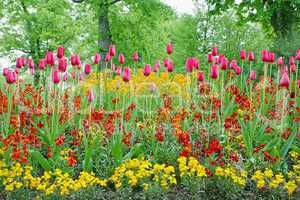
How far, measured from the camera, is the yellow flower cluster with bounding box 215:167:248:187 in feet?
16.9

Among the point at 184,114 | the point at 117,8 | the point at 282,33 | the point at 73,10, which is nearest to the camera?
the point at 184,114

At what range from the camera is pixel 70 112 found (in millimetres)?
6930

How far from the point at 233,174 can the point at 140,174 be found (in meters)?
1.04

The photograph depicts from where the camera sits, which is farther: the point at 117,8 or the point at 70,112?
the point at 117,8

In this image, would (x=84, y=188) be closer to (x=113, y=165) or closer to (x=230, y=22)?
(x=113, y=165)

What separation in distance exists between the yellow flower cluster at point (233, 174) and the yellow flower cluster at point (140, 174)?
0.52 m

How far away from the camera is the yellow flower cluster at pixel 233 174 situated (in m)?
5.14

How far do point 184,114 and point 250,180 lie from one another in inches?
55.9

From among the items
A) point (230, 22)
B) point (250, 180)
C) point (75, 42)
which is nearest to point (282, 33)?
point (230, 22)

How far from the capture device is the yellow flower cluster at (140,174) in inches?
200

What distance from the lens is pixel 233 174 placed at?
17.0 feet

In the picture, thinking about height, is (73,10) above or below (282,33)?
above

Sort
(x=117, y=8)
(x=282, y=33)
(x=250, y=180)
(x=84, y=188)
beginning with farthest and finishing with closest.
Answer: (x=117, y=8), (x=282, y=33), (x=250, y=180), (x=84, y=188)

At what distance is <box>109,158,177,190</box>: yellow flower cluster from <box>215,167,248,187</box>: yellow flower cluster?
519mm
